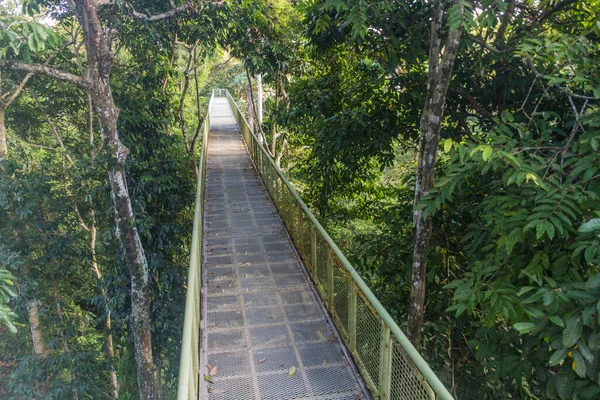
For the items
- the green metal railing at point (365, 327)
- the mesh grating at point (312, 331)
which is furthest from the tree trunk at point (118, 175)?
the mesh grating at point (312, 331)

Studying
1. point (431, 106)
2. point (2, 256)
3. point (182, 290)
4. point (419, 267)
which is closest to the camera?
point (431, 106)

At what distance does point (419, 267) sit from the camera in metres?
4.93

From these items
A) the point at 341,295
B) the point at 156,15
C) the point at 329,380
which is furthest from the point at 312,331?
the point at 156,15

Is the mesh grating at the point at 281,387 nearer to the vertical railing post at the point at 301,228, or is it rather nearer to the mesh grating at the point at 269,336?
the mesh grating at the point at 269,336

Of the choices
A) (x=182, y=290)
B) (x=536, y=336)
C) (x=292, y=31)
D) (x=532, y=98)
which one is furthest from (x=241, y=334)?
(x=292, y=31)

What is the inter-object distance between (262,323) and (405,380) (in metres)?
2.30

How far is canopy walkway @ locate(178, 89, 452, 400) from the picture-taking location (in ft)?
→ 12.0

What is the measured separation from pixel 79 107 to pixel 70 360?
6783mm

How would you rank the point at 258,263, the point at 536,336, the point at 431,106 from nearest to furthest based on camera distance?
the point at 536,336, the point at 431,106, the point at 258,263

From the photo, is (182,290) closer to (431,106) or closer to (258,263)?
(258,263)

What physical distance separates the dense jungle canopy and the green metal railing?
2.29 feet

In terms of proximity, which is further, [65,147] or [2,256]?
[65,147]

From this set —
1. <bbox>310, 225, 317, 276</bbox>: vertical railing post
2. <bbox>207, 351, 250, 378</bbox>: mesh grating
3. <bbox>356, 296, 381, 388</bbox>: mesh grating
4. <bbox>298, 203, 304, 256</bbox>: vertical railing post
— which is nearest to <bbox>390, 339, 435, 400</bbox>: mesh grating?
<bbox>356, 296, 381, 388</bbox>: mesh grating

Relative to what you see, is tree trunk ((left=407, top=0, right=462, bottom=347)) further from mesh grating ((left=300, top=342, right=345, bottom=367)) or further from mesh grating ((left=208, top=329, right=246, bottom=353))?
mesh grating ((left=208, top=329, right=246, bottom=353))
